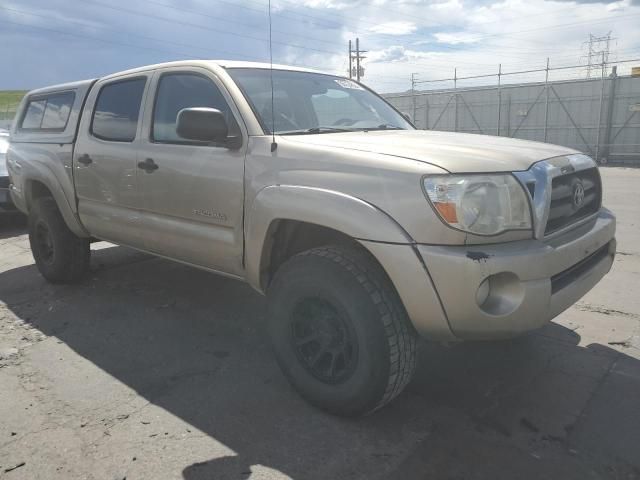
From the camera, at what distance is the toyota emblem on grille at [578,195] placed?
2789 mm

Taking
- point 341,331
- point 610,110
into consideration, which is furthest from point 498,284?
point 610,110

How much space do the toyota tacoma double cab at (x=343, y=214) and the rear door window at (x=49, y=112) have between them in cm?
78

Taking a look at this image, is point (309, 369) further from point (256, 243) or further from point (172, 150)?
point (172, 150)

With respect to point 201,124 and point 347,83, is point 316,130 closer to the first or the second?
point 201,124

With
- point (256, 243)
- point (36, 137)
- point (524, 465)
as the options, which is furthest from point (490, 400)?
point (36, 137)

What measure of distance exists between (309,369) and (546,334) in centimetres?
186

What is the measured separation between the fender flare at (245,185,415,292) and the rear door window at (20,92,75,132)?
2697mm

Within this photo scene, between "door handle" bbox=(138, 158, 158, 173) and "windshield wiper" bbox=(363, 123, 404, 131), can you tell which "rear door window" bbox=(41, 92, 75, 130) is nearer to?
"door handle" bbox=(138, 158, 158, 173)

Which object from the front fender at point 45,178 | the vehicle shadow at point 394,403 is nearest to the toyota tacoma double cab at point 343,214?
the vehicle shadow at point 394,403

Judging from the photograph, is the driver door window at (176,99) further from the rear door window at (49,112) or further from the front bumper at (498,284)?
the front bumper at (498,284)

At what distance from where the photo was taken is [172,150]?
11.4 ft

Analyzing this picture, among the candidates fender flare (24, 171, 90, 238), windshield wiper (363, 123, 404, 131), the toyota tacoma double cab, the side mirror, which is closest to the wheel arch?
fender flare (24, 171, 90, 238)

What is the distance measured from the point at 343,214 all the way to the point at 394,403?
1106mm

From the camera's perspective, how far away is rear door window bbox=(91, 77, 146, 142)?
3.89 m
